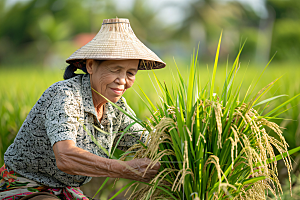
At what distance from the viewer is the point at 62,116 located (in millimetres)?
1656

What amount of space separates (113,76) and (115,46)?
18 cm

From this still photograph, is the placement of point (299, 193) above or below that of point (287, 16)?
below

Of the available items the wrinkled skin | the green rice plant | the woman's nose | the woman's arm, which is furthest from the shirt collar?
the green rice plant

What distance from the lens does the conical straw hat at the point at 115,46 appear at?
1719mm

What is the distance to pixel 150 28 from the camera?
47.7m

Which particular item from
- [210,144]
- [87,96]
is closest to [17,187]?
[87,96]

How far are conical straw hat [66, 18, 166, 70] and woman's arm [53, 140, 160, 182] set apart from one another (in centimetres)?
54

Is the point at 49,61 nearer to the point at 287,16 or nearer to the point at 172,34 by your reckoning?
the point at 172,34

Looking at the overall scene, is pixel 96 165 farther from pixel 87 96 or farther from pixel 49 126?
pixel 87 96

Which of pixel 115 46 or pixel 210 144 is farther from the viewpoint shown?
pixel 115 46

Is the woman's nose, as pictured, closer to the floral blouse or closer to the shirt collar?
the floral blouse

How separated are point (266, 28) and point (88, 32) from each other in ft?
83.8

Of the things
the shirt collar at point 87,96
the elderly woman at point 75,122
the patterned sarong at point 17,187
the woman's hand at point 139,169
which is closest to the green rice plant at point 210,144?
the woman's hand at point 139,169

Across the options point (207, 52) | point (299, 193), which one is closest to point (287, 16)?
point (207, 52)
